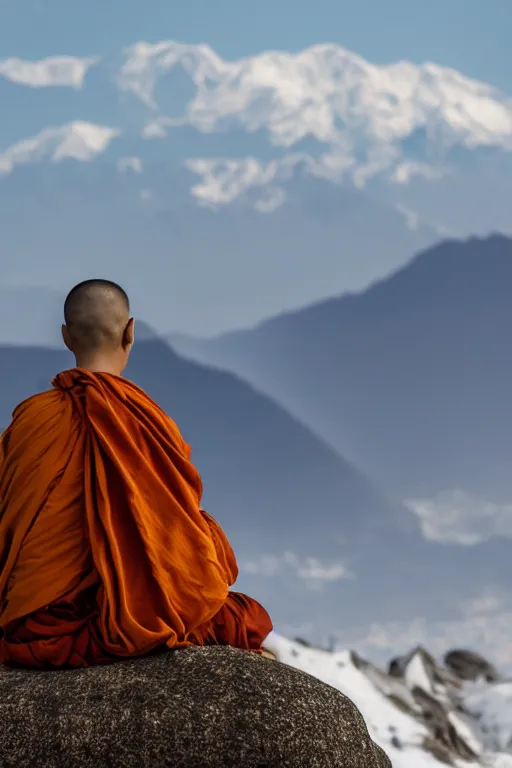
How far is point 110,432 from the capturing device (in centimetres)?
403

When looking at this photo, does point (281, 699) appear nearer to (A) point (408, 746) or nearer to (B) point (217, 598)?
(B) point (217, 598)

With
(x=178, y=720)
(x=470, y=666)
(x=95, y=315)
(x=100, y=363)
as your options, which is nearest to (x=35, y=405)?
(x=100, y=363)

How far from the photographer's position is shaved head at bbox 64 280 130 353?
13.8 ft

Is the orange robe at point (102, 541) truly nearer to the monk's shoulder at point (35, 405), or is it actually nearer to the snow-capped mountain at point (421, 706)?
the monk's shoulder at point (35, 405)

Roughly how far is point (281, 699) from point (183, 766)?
0.36 m

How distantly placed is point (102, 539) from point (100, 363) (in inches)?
26.7

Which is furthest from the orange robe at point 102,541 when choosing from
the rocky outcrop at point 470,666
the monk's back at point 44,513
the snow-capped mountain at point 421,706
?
the rocky outcrop at point 470,666

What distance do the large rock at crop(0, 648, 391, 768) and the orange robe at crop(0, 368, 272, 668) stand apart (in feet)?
0.49

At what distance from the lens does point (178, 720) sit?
3648 millimetres

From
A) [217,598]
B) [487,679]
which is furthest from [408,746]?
[217,598]

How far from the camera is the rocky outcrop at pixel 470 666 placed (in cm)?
848

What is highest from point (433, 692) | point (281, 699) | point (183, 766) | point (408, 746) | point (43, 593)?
point (433, 692)

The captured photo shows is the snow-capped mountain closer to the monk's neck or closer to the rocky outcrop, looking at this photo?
the rocky outcrop

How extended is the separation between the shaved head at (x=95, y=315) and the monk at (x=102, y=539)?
32 millimetres
